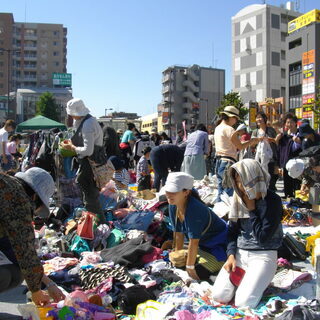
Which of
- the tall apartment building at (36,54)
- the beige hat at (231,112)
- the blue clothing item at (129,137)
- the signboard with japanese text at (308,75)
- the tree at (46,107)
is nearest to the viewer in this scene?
the beige hat at (231,112)

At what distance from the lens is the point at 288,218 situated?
22.6ft

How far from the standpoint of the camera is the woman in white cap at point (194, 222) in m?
4.02

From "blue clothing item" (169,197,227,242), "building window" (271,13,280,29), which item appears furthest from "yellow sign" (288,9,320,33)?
"blue clothing item" (169,197,227,242)

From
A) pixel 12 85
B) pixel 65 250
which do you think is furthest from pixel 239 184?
pixel 12 85

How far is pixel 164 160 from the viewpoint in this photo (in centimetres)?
834

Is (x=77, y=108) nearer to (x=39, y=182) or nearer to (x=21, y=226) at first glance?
(x=39, y=182)

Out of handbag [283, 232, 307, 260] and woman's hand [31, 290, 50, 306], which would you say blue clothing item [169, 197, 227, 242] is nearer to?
handbag [283, 232, 307, 260]

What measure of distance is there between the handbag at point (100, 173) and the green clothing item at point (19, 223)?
2.91 m

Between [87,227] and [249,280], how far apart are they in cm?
236

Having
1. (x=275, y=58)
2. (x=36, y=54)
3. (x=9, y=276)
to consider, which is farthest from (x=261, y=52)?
(x=9, y=276)

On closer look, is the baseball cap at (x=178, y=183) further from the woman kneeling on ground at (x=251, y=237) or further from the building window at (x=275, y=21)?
the building window at (x=275, y=21)

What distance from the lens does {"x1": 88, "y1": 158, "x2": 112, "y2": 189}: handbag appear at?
5469 millimetres

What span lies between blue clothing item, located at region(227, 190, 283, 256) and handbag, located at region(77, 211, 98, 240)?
202 centimetres

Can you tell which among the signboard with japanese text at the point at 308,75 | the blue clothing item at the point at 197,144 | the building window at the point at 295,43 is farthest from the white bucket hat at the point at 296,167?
the building window at the point at 295,43
